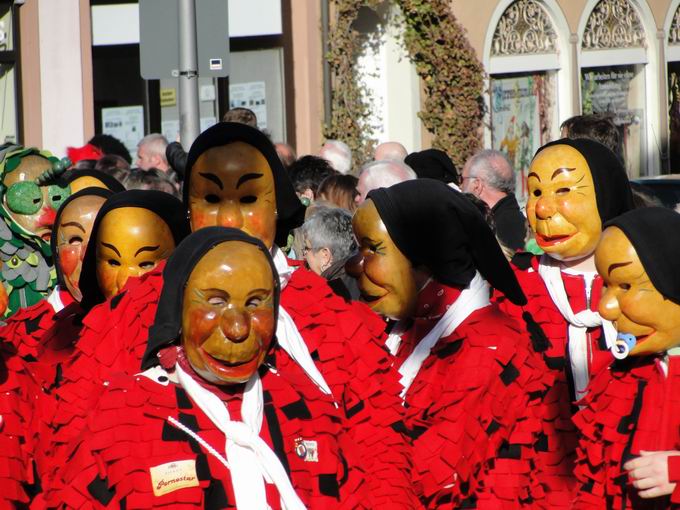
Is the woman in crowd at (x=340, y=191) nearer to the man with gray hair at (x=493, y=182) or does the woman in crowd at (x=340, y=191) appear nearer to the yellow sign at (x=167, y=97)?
the man with gray hair at (x=493, y=182)

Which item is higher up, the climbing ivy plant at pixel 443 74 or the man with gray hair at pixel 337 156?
the climbing ivy plant at pixel 443 74

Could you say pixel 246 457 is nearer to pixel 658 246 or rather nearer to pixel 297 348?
pixel 297 348

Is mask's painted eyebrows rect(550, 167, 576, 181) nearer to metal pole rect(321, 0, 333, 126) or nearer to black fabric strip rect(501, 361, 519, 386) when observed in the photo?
black fabric strip rect(501, 361, 519, 386)

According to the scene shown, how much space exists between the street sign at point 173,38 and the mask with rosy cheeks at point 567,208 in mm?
3558

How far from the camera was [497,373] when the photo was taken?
450 centimetres

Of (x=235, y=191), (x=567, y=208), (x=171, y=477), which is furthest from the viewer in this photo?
(x=567, y=208)

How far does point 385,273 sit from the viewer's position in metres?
4.61

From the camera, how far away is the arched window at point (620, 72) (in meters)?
18.8

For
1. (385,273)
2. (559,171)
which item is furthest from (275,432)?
(559,171)

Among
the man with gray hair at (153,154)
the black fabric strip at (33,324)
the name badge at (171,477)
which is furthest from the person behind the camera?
the man with gray hair at (153,154)

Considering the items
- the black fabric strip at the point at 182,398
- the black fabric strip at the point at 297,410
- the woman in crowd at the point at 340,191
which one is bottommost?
the black fabric strip at the point at 297,410

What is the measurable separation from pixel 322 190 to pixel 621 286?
13.0ft

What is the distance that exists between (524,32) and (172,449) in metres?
14.7

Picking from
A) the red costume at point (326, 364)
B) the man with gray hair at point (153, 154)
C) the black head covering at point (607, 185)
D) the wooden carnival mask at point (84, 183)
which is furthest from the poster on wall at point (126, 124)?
the red costume at point (326, 364)
